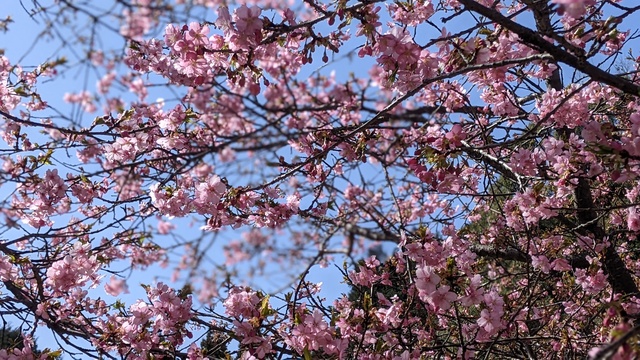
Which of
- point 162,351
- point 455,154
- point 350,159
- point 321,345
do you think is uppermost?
point 350,159

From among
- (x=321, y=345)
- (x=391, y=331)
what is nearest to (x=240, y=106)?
(x=321, y=345)

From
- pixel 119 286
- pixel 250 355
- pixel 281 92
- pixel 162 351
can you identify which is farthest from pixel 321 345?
pixel 119 286

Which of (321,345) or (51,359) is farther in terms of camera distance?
(51,359)

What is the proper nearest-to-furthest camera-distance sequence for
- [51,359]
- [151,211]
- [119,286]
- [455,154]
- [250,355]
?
[455,154] < [250,355] < [51,359] < [151,211] < [119,286]

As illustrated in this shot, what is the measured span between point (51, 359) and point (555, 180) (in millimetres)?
3605

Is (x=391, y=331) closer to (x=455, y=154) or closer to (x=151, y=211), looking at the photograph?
(x=455, y=154)

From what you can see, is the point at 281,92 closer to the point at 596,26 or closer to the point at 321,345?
the point at 321,345

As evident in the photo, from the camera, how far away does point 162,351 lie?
11.3 ft

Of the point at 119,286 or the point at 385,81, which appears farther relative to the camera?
the point at 119,286

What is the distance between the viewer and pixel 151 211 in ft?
12.9

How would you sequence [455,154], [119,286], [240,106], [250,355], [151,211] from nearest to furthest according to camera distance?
[240,106] → [455,154] → [250,355] → [151,211] → [119,286]

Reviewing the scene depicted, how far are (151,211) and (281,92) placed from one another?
1.98 meters

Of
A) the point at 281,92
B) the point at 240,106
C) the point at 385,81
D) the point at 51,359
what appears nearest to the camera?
the point at 240,106

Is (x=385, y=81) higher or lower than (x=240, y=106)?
higher
